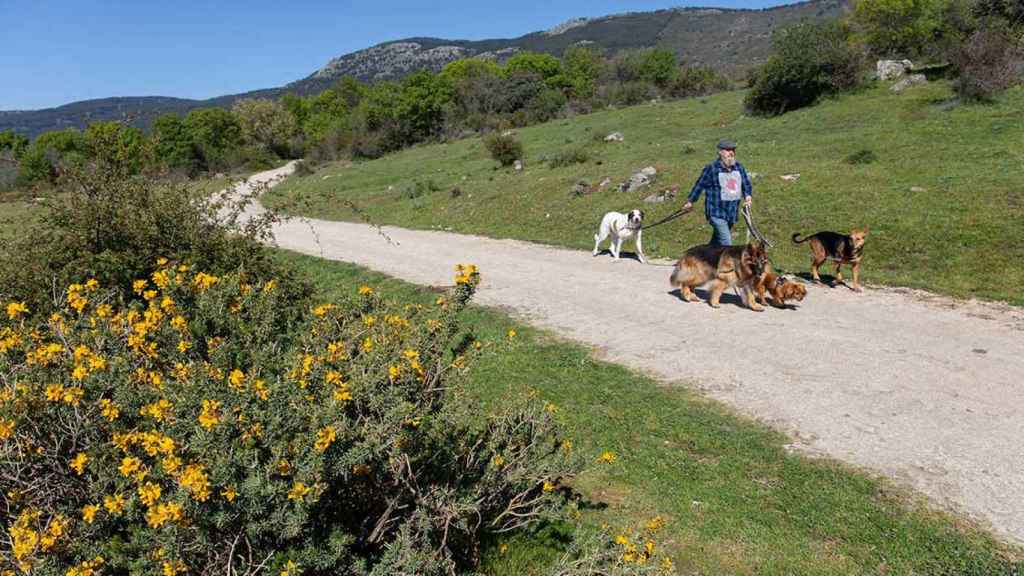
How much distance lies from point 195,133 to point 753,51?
115480 millimetres

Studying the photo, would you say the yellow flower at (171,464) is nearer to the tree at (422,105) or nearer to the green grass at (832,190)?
the green grass at (832,190)

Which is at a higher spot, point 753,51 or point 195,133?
point 753,51

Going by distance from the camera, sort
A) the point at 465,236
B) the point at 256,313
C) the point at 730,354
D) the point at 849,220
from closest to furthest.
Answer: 1. the point at 256,313
2. the point at 730,354
3. the point at 849,220
4. the point at 465,236

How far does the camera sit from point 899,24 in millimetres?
46156

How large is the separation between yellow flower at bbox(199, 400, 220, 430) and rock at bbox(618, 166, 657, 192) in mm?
16491

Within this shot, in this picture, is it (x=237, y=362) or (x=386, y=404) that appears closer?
(x=386, y=404)

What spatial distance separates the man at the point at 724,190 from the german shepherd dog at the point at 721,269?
43.6 inches

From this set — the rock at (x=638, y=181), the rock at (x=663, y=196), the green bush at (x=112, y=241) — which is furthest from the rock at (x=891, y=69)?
the green bush at (x=112, y=241)

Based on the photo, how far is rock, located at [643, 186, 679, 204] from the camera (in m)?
16.9

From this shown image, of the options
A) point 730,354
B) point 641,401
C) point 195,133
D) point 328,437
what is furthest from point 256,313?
point 195,133

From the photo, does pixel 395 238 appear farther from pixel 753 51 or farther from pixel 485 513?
pixel 753 51

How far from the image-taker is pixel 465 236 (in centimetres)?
1688

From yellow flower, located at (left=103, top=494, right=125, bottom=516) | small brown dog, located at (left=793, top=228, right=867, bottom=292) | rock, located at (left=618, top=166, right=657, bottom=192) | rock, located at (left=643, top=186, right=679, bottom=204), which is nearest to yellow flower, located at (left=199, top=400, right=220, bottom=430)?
yellow flower, located at (left=103, top=494, right=125, bottom=516)

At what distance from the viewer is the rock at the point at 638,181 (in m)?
18.1
